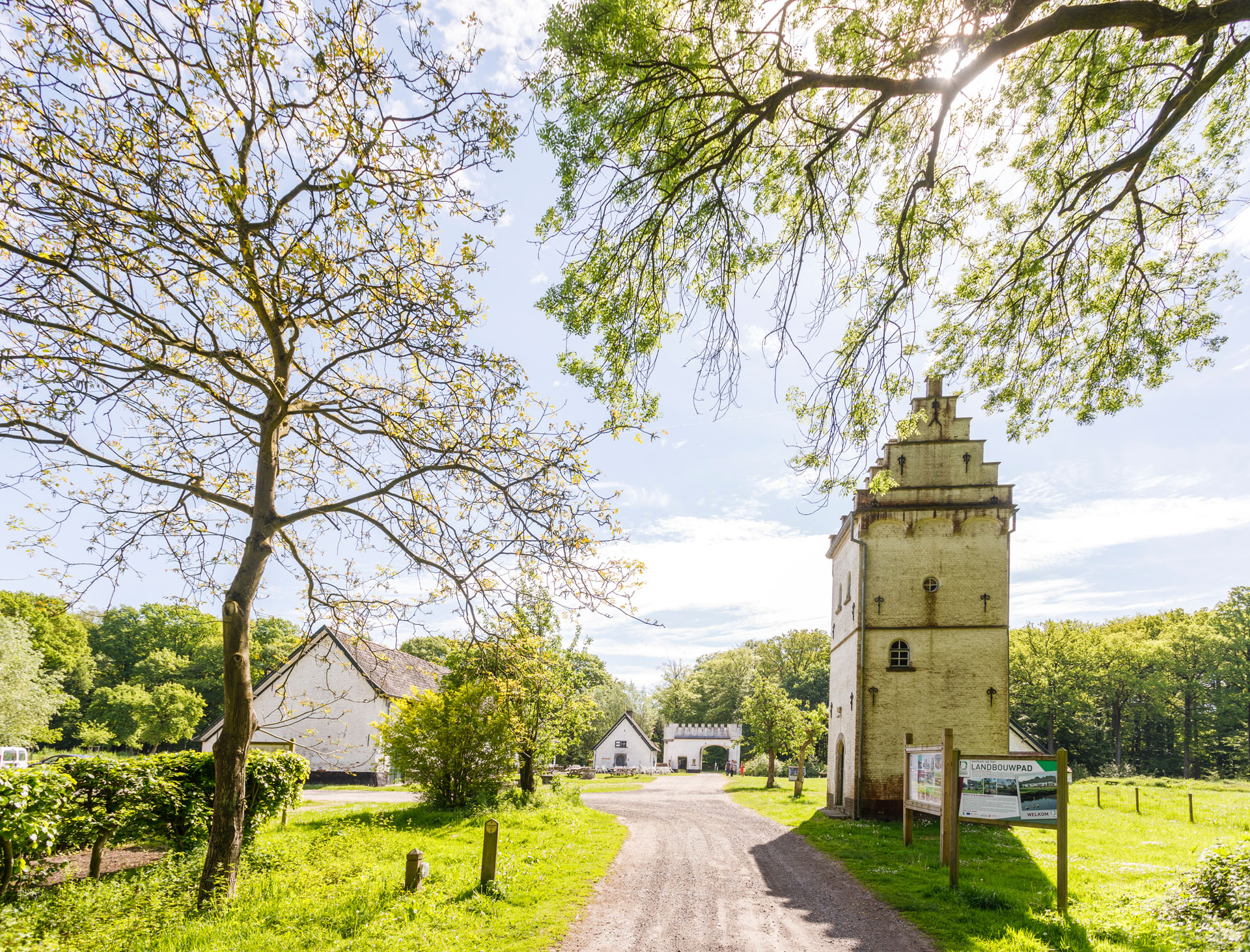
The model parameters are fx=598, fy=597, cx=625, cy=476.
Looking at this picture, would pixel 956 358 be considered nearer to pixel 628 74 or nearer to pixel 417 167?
pixel 628 74

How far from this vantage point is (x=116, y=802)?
9.16m

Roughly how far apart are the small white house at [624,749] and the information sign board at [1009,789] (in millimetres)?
46928

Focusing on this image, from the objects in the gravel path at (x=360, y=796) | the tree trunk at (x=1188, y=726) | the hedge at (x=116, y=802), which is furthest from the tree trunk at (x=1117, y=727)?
the hedge at (x=116, y=802)

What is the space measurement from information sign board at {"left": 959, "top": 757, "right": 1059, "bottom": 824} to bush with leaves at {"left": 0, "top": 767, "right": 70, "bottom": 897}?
40.8ft

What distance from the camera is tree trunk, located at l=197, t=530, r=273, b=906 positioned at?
7766 millimetres

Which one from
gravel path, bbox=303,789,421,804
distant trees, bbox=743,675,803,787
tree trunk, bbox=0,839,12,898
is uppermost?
tree trunk, bbox=0,839,12,898

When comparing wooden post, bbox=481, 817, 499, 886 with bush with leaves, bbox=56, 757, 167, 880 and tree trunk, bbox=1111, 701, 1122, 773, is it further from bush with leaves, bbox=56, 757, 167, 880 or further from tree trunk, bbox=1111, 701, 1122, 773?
tree trunk, bbox=1111, 701, 1122, 773

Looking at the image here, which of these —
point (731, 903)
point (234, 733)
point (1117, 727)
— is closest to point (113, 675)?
point (234, 733)

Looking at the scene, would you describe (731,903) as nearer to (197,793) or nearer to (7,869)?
(197,793)

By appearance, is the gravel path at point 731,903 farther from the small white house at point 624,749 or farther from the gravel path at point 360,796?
the small white house at point 624,749

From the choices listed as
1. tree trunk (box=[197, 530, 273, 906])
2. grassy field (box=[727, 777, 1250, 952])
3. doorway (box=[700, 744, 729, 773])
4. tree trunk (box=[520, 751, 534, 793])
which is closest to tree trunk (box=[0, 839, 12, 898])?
tree trunk (box=[197, 530, 273, 906])

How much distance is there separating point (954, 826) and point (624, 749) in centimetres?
4762

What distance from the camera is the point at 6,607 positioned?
42125 millimetres

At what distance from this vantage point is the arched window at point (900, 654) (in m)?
16.5
